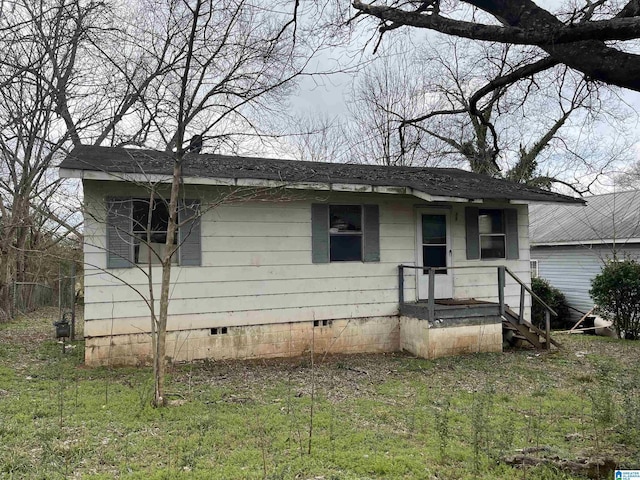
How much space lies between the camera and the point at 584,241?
16703mm

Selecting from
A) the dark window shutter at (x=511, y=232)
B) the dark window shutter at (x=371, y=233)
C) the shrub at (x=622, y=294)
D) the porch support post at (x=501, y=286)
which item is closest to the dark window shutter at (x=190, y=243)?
the dark window shutter at (x=371, y=233)

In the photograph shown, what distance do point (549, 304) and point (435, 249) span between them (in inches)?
359

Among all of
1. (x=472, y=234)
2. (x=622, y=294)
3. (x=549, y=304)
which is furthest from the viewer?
(x=549, y=304)

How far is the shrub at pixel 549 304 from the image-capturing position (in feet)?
51.9

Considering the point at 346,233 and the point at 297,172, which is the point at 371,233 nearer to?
the point at 346,233

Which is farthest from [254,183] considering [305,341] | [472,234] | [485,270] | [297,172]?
[485,270]

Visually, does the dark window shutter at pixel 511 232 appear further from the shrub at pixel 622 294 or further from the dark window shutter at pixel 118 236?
the dark window shutter at pixel 118 236

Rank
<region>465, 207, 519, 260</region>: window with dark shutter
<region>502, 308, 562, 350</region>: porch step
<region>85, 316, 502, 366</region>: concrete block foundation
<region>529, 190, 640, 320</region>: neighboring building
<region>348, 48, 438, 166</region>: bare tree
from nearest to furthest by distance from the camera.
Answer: <region>85, 316, 502, 366</region>: concrete block foundation < <region>502, 308, 562, 350</region>: porch step < <region>465, 207, 519, 260</region>: window with dark shutter < <region>529, 190, 640, 320</region>: neighboring building < <region>348, 48, 438, 166</region>: bare tree

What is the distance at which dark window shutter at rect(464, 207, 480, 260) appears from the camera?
9734 mm

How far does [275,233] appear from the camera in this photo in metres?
8.35

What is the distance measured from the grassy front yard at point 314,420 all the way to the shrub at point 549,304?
8.26 m

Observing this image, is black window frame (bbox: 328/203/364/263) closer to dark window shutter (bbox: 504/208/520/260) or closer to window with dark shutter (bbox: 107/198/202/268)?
window with dark shutter (bbox: 107/198/202/268)

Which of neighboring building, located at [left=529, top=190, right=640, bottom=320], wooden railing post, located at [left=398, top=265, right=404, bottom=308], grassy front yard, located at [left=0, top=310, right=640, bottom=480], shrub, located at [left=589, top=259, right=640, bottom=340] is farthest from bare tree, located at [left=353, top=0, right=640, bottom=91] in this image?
neighboring building, located at [left=529, top=190, right=640, bottom=320]

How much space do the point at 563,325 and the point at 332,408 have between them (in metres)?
14.3
